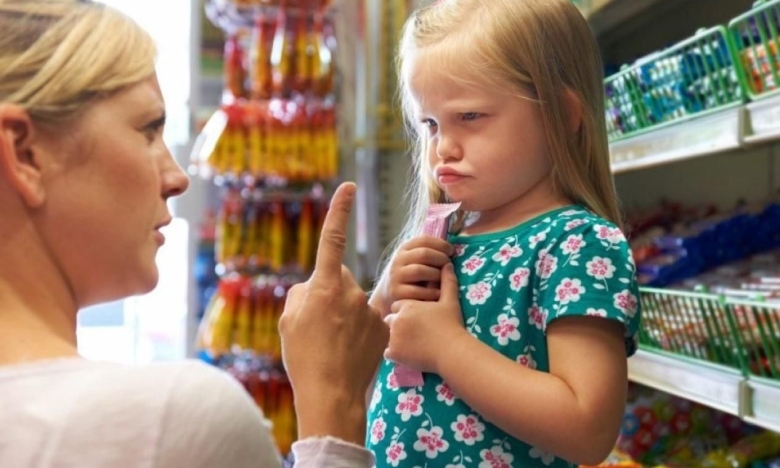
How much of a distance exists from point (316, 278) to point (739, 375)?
854 millimetres

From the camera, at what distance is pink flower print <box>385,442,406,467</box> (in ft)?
3.48

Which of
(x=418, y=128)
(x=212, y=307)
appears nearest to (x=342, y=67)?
(x=212, y=307)

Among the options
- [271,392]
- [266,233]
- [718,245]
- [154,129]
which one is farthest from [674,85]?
[271,392]

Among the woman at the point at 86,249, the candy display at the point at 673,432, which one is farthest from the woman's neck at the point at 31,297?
the candy display at the point at 673,432

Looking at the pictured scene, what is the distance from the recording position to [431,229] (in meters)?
1.16

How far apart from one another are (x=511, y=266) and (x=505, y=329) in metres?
0.08

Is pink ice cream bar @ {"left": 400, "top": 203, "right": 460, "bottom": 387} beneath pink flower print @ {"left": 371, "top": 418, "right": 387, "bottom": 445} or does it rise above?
above

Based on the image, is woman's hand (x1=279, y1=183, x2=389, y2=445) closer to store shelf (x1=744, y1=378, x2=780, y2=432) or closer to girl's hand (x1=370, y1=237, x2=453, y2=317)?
girl's hand (x1=370, y1=237, x2=453, y2=317)

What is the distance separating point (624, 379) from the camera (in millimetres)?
997

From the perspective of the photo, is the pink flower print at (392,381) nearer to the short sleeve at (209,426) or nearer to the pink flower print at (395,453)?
the pink flower print at (395,453)

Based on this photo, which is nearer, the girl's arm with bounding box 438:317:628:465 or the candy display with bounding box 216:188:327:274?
the girl's arm with bounding box 438:317:628:465

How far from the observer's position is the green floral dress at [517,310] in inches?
39.0

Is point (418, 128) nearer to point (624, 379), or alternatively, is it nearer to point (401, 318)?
point (401, 318)

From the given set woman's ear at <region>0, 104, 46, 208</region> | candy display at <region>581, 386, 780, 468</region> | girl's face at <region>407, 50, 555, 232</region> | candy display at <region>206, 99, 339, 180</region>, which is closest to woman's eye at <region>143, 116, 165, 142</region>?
woman's ear at <region>0, 104, 46, 208</region>
